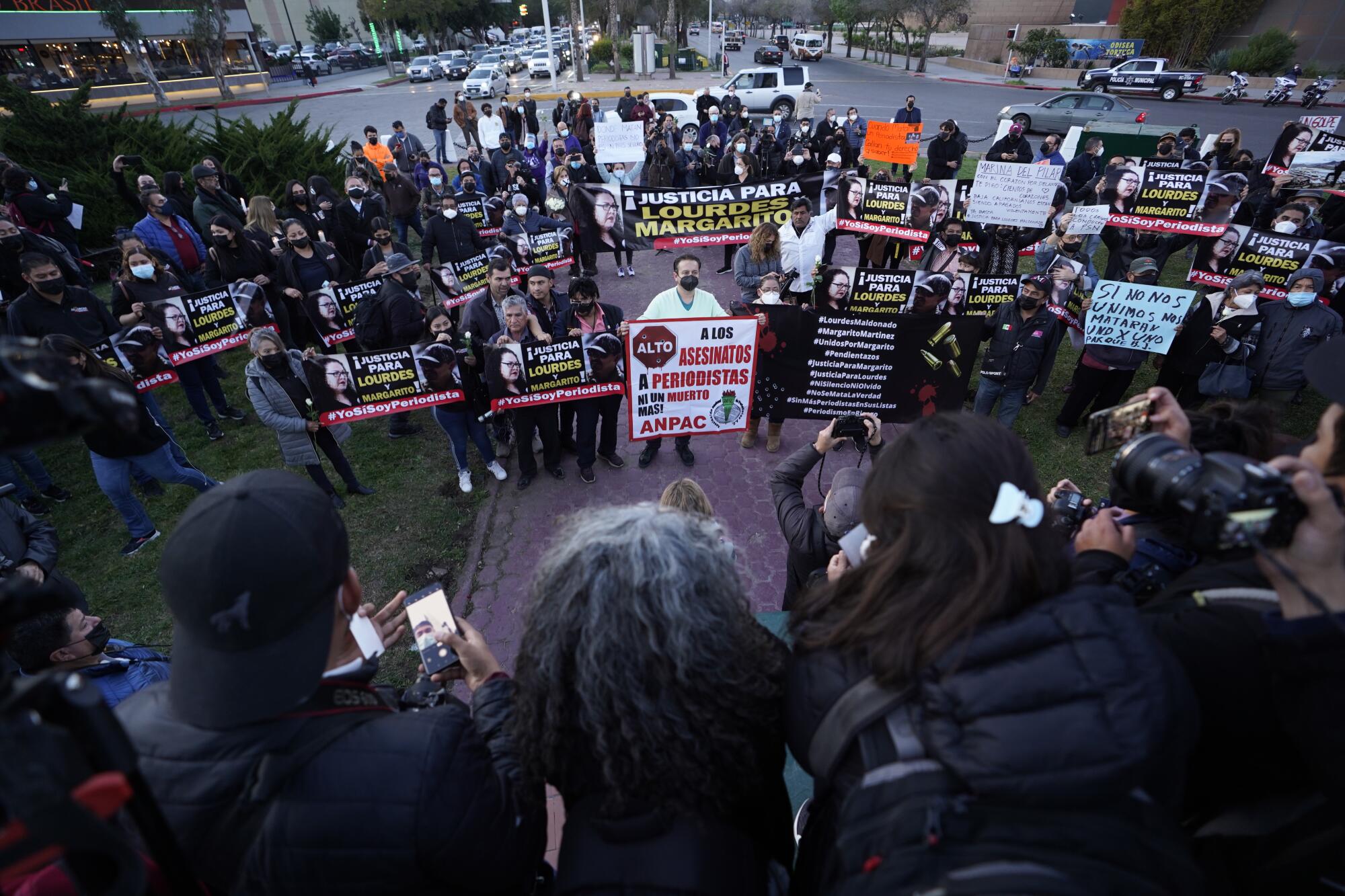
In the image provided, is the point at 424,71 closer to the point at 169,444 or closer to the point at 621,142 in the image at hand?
the point at 621,142

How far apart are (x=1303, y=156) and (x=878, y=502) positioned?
13742 millimetres

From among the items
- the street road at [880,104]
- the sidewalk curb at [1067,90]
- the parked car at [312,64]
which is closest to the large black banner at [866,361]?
the street road at [880,104]

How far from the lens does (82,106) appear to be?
41.8 ft

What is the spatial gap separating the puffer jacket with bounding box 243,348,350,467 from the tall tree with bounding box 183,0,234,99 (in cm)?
4274

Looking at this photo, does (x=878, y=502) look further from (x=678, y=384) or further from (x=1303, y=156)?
(x=1303, y=156)

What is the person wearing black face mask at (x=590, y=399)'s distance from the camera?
5.97 meters

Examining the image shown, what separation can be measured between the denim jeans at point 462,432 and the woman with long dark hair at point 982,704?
17.5 ft

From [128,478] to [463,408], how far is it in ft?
9.50

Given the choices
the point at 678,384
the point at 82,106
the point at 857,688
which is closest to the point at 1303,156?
the point at 678,384

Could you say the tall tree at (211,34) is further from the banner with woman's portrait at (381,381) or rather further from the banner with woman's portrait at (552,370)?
the banner with woman's portrait at (552,370)

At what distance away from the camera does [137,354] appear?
611cm

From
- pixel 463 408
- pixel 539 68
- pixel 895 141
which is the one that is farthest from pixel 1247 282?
pixel 539 68

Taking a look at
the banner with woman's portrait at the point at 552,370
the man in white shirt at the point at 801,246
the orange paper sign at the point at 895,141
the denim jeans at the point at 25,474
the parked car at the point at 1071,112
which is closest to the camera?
the banner with woman's portrait at the point at 552,370

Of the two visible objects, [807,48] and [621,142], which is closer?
[621,142]
